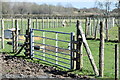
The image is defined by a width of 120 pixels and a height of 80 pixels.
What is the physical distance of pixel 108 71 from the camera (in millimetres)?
7645

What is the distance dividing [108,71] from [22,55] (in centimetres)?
429

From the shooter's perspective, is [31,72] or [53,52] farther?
[53,52]

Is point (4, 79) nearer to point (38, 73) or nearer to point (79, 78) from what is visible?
point (38, 73)

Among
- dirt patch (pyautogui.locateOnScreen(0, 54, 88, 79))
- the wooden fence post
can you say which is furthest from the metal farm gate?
dirt patch (pyautogui.locateOnScreen(0, 54, 88, 79))

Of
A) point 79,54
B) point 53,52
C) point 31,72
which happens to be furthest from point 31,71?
point 53,52

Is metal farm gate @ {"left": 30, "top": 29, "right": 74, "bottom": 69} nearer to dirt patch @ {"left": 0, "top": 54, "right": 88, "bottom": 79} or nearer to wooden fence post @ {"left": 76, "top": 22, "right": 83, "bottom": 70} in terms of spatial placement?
wooden fence post @ {"left": 76, "top": 22, "right": 83, "bottom": 70}

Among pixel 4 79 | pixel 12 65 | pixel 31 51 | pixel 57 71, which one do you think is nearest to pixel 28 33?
pixel 31 51

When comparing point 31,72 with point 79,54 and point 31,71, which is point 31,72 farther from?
point 79,54

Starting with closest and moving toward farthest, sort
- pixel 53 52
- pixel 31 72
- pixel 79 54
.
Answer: pixel 31 72, pixel 79 54, pixel 53 52

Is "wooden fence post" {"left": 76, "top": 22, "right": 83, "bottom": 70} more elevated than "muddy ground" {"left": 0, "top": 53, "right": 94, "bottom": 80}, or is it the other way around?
"wooden fence post" {"left": 76, "top": 22, "right": 83, "bottom": 70}

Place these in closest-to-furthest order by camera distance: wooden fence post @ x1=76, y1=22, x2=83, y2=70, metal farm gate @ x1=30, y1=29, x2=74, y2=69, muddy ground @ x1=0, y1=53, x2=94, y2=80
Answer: muddy ground @ x1=0, y1=53, x2=94, y2=80 → wooden fence post @ x1=76, y1=22, x2=83, y2=70 → metal farm gate @ x1=30, y1=29, x2=74, y2=69

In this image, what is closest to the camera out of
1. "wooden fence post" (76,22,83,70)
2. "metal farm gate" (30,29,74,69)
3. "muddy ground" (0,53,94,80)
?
"muddy ground" (0,53,94,80)

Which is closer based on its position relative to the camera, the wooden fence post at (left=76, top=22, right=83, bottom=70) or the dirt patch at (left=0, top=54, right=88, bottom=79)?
the dirt patch at (left=0, top=54, right=88, bottom=79)

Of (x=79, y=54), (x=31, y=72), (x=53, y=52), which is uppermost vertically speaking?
(x=79, y=54)
